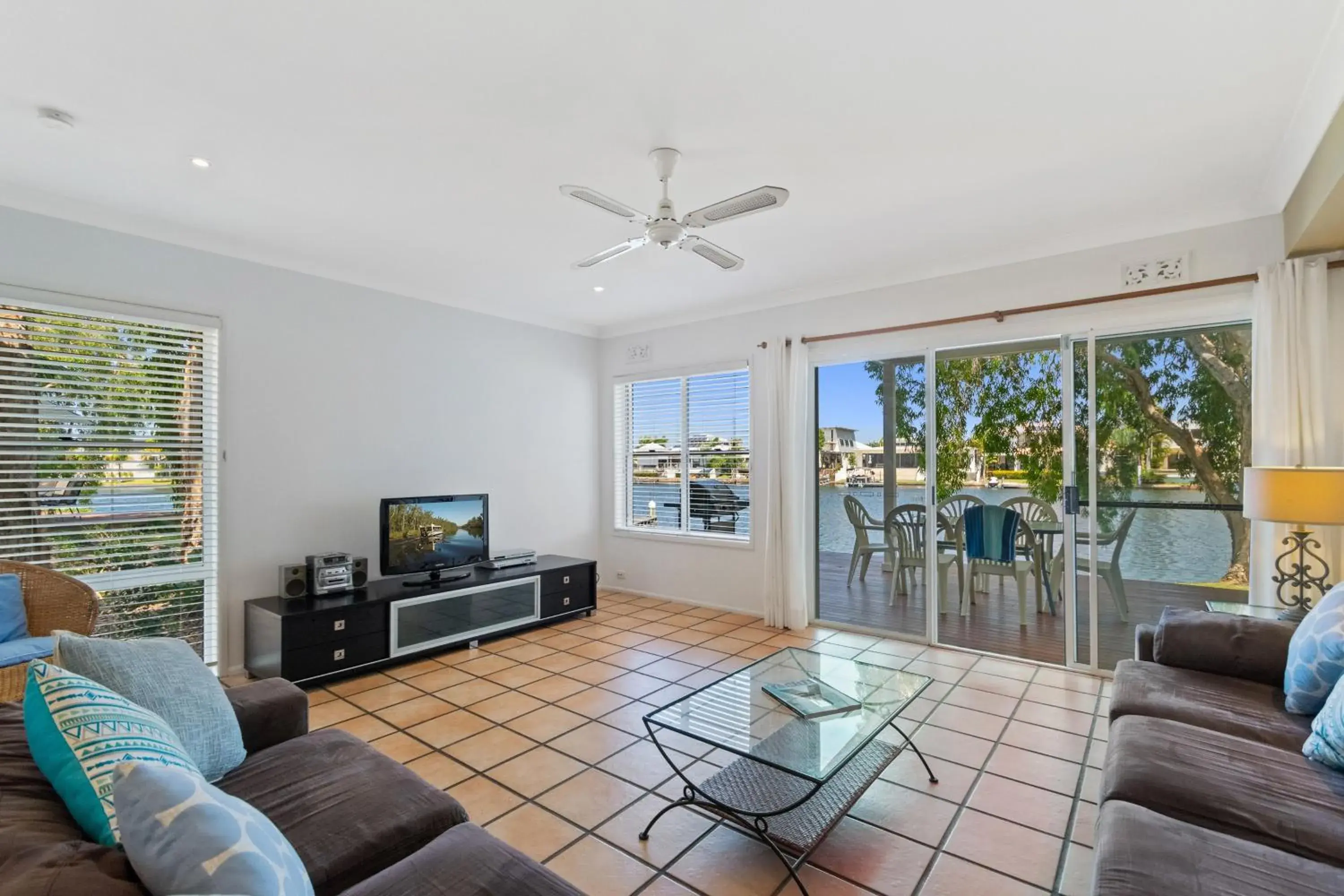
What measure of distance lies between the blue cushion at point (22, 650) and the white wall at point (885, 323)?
4042mm

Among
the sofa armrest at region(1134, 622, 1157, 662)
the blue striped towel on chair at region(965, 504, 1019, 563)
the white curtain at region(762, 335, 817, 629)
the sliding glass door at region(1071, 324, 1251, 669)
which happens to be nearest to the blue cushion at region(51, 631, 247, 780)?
the sofa armrest at region(1134, 622, 1157, 662)

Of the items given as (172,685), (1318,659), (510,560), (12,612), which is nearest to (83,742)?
(172,685)

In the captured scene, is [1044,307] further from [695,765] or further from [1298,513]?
[695,765]

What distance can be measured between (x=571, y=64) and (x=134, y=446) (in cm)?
317

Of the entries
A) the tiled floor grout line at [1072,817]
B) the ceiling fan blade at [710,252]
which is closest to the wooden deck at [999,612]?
the tiled floor grout line at [1072,817]

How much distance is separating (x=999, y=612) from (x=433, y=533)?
13.0 feet

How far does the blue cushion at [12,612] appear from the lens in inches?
105

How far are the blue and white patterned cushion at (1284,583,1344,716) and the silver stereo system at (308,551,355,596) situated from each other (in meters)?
4.53

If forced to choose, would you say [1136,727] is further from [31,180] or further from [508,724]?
[31,180]

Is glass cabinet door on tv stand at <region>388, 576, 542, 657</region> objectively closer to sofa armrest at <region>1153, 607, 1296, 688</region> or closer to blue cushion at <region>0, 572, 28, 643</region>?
blue cushion at <region>0, 572, 28, 643</region>

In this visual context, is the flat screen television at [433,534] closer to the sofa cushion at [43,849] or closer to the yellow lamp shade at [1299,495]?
the sofa cushion at [43,849]

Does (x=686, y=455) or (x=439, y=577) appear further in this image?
(x=686, y=455)

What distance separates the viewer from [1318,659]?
1.96 meters

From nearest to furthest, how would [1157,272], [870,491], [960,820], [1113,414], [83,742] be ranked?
[83,742], [960,820], [1157,272], [1113,414], [870,491]
